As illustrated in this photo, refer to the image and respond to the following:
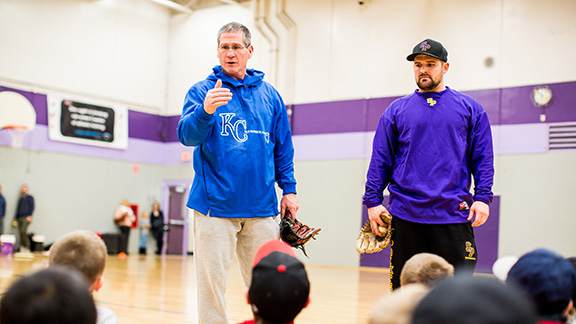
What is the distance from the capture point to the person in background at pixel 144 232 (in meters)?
16.1

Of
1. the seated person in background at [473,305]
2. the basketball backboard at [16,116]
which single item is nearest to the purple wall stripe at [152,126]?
the basketball backboard at [16,116]

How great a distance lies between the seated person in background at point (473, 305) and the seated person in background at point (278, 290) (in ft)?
2.61

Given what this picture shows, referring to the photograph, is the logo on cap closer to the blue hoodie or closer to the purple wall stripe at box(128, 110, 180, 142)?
the blue hoodie

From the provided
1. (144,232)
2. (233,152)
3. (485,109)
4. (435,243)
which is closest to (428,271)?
(435,243)

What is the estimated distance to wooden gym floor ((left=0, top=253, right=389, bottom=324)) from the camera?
5.22m

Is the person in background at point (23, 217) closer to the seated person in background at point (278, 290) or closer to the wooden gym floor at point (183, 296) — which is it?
the wooden gym floor at point (183, 296)

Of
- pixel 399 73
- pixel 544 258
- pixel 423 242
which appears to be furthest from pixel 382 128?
pixel 399 73

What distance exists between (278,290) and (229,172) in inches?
54.8

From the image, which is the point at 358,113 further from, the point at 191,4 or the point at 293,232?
the point at 293,232

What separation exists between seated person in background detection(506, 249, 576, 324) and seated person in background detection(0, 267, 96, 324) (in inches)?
45.0

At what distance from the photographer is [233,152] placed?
3123mm

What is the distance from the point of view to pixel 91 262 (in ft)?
6.25

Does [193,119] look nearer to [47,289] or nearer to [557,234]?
[47,289]

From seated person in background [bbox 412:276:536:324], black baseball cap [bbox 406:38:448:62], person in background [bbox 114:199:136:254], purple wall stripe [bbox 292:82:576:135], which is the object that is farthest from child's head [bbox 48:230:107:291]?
person in background [bbox 114:199:136:254]
